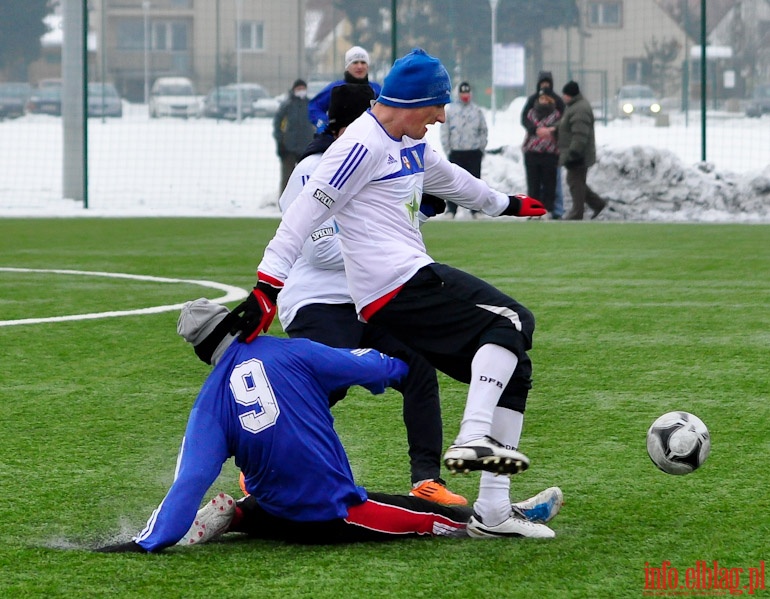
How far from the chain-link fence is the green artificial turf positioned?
10651mm

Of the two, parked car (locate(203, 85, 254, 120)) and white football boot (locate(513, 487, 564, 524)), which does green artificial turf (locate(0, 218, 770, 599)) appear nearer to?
white football boot (locate(513, 487, 564, 524))

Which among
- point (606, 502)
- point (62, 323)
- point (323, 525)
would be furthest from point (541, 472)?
point (62, 323)

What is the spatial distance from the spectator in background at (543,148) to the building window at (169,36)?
9532mm

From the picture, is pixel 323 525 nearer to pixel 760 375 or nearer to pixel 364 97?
pixel 364 97

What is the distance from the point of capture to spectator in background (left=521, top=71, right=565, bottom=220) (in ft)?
63.7

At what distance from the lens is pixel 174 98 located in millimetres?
27984

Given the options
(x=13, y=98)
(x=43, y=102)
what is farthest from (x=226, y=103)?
(x=13, y=98)

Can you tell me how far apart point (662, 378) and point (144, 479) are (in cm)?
322

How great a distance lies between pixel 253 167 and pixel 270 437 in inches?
986

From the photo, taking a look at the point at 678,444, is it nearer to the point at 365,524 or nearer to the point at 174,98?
the point at 365,524

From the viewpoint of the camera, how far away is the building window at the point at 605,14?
968 inches

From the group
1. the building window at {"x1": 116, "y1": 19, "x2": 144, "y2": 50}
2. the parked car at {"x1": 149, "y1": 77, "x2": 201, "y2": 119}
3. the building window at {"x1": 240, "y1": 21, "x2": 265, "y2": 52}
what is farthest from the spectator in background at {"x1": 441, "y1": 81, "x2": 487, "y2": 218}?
the building window at {"x1": 116, "y1": 19, "x2": 144, "y2": 50}

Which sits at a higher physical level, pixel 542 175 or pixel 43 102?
pixel 43 102

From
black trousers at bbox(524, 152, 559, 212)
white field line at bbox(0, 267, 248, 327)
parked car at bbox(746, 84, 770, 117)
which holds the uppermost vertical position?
parked car at bbox(746, 84, 770, 117)
